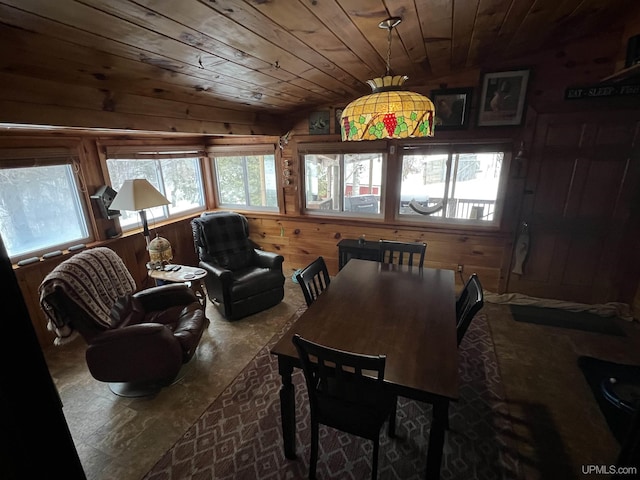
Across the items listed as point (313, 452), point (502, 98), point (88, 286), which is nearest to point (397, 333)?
point (313, 452)

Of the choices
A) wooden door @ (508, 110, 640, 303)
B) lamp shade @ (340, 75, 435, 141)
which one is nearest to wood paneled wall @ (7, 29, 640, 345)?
wooden door @ (508, 110, 640, 303)

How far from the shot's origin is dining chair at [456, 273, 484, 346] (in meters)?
1.63

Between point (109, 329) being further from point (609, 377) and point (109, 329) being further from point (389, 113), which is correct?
point (609, 377)

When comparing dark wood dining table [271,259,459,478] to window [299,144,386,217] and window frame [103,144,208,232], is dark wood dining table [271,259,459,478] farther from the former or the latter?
window frame [103,144,208,232]

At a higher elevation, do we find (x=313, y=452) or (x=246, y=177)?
(x=246, y=177)

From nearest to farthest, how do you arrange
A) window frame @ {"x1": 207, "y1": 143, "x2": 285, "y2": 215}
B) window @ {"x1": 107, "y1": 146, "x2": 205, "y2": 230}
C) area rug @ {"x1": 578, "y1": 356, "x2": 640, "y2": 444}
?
area rug @ {"x1": 578, "y1": 356, "x2": 640, "y2": 444}
window @ {"x1": 107, "y1": 146, "x2": 205, "y2": 230}
window frame @ {"x1": 207, "y1": 143, "x2": 285, "y2": 215}

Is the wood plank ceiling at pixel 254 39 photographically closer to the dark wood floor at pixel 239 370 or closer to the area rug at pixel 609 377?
the dark wood floor at pixel 239 370

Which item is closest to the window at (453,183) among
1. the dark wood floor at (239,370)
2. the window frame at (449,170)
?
the window frame at (449,170)

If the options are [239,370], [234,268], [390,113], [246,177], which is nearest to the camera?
[390,113]

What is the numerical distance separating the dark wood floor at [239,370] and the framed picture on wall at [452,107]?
2179mm

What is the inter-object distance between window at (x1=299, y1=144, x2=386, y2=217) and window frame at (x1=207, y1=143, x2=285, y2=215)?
40cm

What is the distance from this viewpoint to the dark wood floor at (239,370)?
1744 mm

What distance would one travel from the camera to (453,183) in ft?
11.4

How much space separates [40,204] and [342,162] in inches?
128
